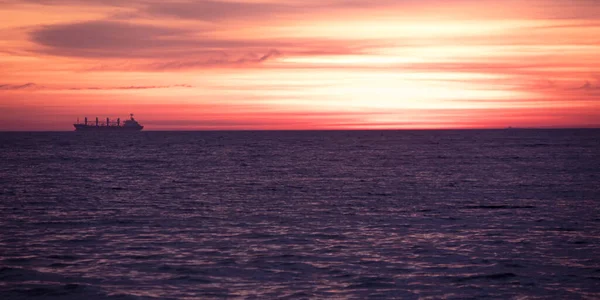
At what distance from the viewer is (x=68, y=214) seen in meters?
30.8

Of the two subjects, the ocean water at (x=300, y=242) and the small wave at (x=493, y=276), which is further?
the small wave at (x=493, y=276)

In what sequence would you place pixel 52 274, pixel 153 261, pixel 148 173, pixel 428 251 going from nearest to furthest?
pixel 52 274 → pixel 153 261 → pixel 428 251 → pixel 148 173

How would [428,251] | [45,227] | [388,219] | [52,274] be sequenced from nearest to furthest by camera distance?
[52,274], [428,251], [45,227], [388,219]

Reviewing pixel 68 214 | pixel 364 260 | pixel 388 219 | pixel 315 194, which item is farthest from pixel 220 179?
pixel 364 260

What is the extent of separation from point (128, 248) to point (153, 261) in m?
2.60

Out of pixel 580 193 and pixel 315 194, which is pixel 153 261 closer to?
pixel 315 194

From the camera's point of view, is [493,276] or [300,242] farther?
[300,242]

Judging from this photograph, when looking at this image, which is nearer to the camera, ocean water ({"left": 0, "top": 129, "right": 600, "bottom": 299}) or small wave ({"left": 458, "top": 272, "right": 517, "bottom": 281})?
ocean water ({"left": 0, "top": 129, "right": 600, "bottom": 299})

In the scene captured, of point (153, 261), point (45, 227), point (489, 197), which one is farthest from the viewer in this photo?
point (489, 197)

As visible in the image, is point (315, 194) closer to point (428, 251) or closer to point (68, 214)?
point (68, 214)

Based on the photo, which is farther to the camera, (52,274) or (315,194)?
(315,194)

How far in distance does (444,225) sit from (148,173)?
38904 millimetres

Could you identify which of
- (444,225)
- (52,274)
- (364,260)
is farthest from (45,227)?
(444,225)

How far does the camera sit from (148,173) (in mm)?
60281
